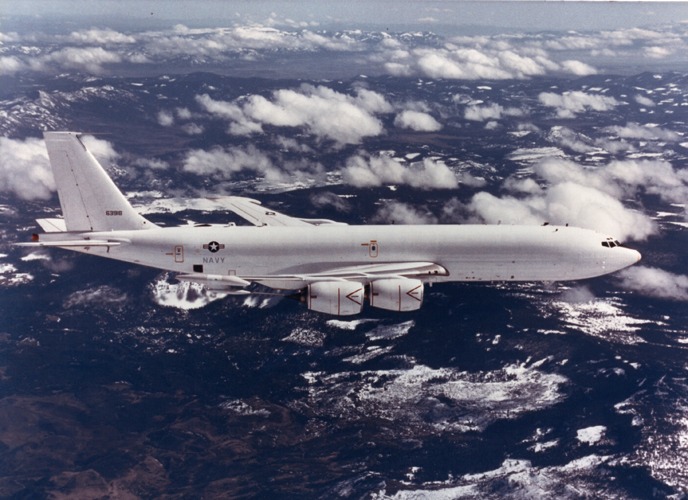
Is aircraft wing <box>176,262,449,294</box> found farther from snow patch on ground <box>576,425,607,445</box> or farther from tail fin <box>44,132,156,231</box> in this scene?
snow patch on ground <box>576,425,607,445</box>

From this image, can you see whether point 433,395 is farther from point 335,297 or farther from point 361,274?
point 335,297

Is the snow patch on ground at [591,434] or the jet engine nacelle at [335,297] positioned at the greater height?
the jet engine nacelle at [335,297]

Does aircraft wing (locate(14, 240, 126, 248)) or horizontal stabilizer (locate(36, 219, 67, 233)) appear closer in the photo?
aircraft wing (locate(14, 240, 126, 248))

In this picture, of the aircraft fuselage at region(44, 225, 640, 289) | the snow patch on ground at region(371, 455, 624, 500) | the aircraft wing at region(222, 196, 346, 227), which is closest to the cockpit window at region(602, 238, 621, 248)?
the aircraft fuselage at region(44, 225, 640, 289)

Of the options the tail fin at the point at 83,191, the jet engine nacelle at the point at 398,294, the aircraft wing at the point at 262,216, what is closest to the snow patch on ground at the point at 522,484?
the aircraft wing at the point at 262,216

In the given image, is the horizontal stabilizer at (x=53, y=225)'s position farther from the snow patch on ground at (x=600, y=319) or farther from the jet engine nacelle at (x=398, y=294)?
the snow patch on ground at (x=600, y=319)

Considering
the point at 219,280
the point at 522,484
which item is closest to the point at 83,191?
the point at 219,280

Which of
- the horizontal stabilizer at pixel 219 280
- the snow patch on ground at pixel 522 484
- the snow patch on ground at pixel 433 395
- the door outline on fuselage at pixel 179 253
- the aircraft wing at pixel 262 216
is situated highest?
the aircraft wing at pixel 262 216
